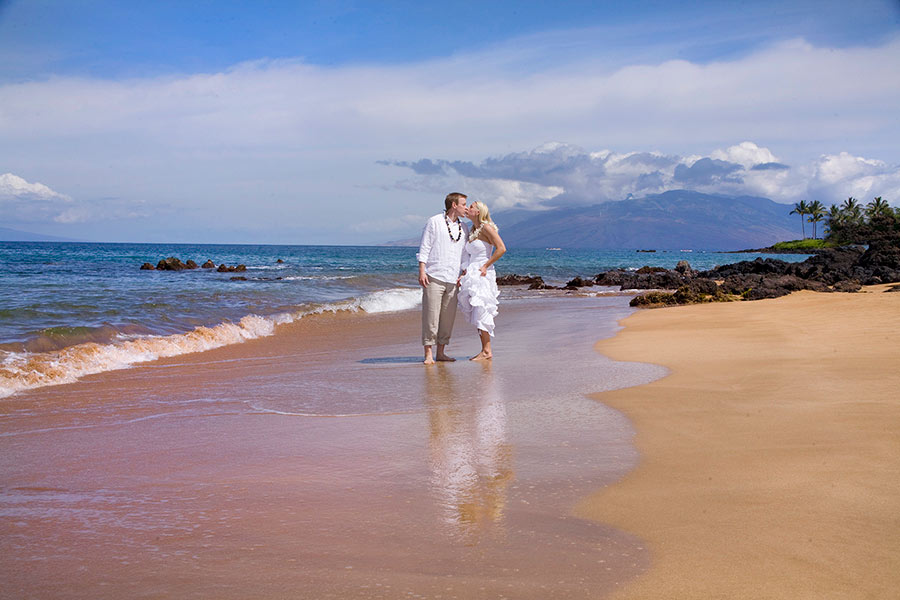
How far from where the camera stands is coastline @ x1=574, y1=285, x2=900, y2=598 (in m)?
2.52

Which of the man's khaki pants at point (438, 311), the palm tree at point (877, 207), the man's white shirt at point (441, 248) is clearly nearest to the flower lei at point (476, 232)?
the man's white shirt at point (441, 248)

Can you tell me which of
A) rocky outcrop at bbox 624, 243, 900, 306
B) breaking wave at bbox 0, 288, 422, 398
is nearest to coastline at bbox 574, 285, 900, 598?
breaking wave at bbox 0, 288, 422, 398

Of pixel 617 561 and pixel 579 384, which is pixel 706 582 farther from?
→ pixel 579 384

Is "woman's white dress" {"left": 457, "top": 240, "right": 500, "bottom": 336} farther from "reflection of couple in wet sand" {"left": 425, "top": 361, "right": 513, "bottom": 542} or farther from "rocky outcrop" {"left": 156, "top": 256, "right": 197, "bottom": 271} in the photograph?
→ "rocky outcrop" {"left": 156, "top": 256, "right": 197, "bottom": 271}

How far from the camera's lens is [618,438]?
15.0 ft

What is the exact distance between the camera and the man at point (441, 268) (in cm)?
878

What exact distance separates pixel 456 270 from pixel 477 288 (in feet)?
1.27

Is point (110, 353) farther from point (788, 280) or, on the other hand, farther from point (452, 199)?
point (788, 280)

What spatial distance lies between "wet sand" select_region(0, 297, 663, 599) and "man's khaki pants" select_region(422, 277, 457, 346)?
1.32 meters

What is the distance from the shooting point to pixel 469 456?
13.9 feet

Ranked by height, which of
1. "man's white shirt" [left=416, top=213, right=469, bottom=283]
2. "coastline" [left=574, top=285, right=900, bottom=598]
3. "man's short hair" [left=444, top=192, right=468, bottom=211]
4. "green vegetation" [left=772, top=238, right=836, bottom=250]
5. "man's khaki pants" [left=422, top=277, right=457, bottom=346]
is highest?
"green vegetation" [left=772, top=238, right=836, bottom=250]

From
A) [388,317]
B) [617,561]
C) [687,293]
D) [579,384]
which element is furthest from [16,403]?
[687,293]

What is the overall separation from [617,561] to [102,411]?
16.3ft

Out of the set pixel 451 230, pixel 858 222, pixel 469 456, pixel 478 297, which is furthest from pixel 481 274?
pixel 858 222
